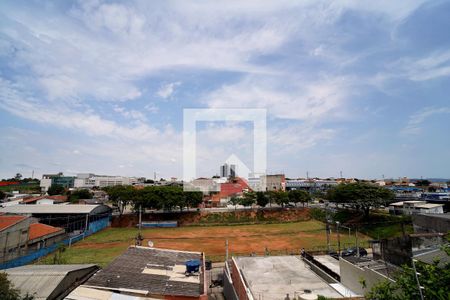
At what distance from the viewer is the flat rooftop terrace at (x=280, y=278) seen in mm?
11926

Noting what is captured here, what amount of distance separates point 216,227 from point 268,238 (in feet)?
35.2

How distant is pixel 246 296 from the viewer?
11.1 meters

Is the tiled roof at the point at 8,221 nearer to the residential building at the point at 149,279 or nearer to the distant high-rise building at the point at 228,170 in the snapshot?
the residential building at the point at 149,279

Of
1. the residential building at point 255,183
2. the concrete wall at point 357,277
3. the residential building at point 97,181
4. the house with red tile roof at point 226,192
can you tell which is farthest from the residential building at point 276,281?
the residential building at point 97,181

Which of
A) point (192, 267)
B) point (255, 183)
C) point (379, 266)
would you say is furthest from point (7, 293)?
point (255, 183)

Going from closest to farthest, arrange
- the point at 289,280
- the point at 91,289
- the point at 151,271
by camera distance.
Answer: the point at 91,289, the point at 151,271, the point at 289,280

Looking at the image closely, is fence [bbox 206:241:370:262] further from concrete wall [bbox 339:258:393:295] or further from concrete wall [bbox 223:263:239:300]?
concrete wall [bbox 339:258:393:295]

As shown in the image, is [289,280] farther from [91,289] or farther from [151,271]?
[91,289]

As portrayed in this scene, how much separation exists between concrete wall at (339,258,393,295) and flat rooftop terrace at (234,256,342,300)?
0.74 metres

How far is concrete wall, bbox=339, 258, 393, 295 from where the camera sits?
1037 cm

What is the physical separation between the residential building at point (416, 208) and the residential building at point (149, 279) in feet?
94.0

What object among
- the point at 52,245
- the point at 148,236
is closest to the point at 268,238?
the point at 148,236

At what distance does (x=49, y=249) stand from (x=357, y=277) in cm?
2684

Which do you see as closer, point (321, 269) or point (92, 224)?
point (321, 269)
